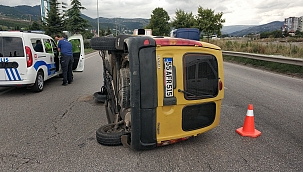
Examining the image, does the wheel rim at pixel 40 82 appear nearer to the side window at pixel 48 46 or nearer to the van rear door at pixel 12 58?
the van rear door at pixel 12 58

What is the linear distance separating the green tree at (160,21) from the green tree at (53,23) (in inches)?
1560

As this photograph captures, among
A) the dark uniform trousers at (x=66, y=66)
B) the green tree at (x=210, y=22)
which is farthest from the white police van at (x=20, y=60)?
the green tree at (x=210, y=22)

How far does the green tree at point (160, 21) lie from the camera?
76.1 metres

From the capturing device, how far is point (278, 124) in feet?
15.4

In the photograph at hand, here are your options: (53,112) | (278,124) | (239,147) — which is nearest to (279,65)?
(278,124)

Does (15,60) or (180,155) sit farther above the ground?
(15,60)

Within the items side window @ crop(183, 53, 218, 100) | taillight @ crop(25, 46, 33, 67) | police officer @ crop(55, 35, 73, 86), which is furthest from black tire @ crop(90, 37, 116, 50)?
police officer @ crop(55, 35, 73, 86)

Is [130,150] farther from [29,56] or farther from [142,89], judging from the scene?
[29,56]

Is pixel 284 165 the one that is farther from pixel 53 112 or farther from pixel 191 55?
pixel 53 112

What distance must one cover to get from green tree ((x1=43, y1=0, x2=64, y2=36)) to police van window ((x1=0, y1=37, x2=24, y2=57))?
105 feet

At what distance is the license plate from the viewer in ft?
10.3

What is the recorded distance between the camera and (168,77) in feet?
10.4

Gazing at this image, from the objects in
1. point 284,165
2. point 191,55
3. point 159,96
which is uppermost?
point 191,55

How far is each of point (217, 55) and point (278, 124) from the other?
7.21 feet
